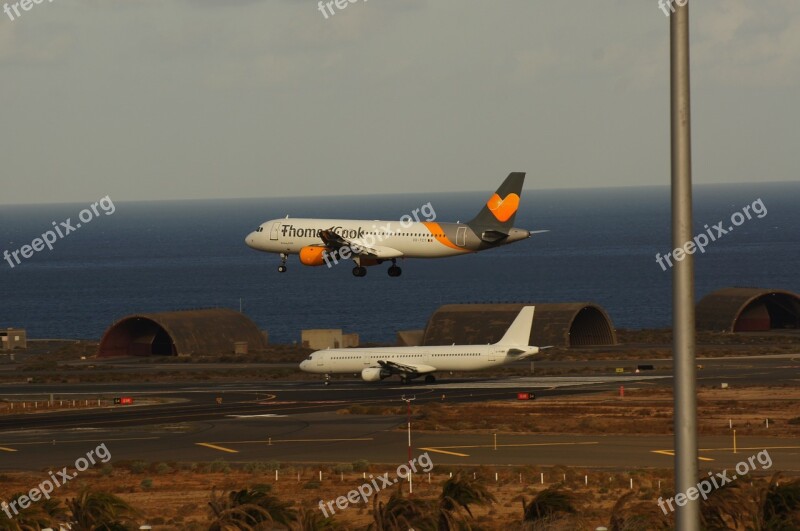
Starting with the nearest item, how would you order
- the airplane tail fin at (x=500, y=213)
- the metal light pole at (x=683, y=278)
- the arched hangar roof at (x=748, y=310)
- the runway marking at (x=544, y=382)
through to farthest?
the metal light pole at (x=683, y=278), the airplane tail fin at (x=500, y=213), the runway marking at (x=544, y=382), the arched hangar roof at (x=748, y=310)

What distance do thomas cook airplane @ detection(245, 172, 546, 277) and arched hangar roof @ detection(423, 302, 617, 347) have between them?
1713 inches

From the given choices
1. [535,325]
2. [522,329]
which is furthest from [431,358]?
[535,325]

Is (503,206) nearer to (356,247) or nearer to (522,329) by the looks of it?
(356,247)

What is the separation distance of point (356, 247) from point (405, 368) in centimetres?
1633

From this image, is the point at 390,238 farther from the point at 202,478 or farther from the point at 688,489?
the point at 688,489

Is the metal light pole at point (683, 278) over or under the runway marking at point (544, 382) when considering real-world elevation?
under

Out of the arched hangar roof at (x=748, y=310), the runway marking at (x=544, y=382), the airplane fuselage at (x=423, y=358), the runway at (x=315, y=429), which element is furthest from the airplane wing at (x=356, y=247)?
the arched hangar roof at (x=748, y=310)

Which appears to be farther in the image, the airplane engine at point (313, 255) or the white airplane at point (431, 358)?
the white airplane at point (431, 358)

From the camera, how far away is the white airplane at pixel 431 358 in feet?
339

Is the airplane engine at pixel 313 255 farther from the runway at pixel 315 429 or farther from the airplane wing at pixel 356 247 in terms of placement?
the runway at pixel 315 429

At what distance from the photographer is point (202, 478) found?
197 feet

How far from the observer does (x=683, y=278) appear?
14609 mm

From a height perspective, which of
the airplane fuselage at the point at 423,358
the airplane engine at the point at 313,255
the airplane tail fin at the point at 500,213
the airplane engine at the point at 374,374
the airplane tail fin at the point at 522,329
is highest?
the airplane tail fin at the point at 500,213

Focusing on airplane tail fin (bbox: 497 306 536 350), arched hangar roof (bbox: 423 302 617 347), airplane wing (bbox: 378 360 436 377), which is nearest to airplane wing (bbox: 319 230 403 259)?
airplane tail fin (bbox: 497 306 536 350)
